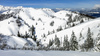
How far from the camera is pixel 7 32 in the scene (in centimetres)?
14525

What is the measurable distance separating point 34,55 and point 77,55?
3909mm

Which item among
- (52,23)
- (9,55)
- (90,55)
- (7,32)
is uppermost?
(9,55)

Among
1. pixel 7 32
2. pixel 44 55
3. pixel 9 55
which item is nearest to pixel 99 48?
pixel 44 55

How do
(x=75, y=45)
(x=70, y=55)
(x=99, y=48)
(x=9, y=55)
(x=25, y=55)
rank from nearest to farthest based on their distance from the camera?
(x=9, y=55) < (x=25, y=55) < (x=70, y=55) < (x=99, y=48) < (x=75, y=45)

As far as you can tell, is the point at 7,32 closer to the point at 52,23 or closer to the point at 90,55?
the point at 52,23

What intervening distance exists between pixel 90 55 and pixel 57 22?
171471 millimetres

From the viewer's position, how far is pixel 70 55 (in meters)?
8.25

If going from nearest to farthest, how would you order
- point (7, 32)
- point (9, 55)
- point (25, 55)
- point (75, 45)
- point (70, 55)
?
point (9, 55)
point (25, 55)
point (70, 55)
point (75, 45)
point (7, 32)

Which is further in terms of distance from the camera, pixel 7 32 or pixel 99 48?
pixel 7 32

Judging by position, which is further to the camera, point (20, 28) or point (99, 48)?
point (20, 28)

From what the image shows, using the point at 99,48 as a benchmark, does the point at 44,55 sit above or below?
above

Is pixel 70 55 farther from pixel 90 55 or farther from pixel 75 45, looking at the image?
pixel 75 45

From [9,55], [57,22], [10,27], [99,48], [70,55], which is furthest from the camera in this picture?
[57,22]

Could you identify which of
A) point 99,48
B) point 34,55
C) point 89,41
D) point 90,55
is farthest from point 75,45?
point 34,55
